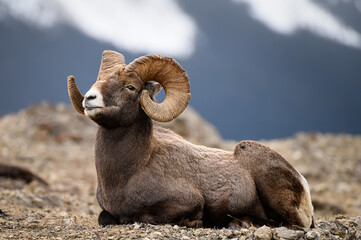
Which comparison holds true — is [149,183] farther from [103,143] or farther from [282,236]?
[282,236]

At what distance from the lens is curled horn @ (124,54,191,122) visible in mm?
7108

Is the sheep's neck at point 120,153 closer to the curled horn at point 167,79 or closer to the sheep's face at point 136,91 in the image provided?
the sheep's face at point 136,91

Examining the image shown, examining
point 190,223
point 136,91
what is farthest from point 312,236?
point 136,91

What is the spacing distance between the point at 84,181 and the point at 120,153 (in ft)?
39.4

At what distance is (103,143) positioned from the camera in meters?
7.23

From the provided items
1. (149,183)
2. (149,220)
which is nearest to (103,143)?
(149,183)

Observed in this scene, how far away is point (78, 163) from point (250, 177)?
17.7 metres

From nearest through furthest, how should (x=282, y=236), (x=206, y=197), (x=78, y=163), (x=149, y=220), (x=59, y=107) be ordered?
1. (x=282, y=236)
2. (x=149, y=220)
3. (x=206, y=197)
4. (x=78, y=163)
5. (x=59, y=107)

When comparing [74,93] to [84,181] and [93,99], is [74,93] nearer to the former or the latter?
[93,99]

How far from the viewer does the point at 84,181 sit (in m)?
18.5

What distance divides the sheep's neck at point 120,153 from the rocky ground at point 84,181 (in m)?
0.87

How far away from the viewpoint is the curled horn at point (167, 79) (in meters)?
7.11

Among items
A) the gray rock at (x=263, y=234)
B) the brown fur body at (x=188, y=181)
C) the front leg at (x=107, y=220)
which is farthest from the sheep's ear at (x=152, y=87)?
the gray rock at (x=263, y=234)

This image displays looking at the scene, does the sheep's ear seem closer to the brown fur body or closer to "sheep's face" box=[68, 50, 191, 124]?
"sheep's face" box=[68, 50, 191, 124]
